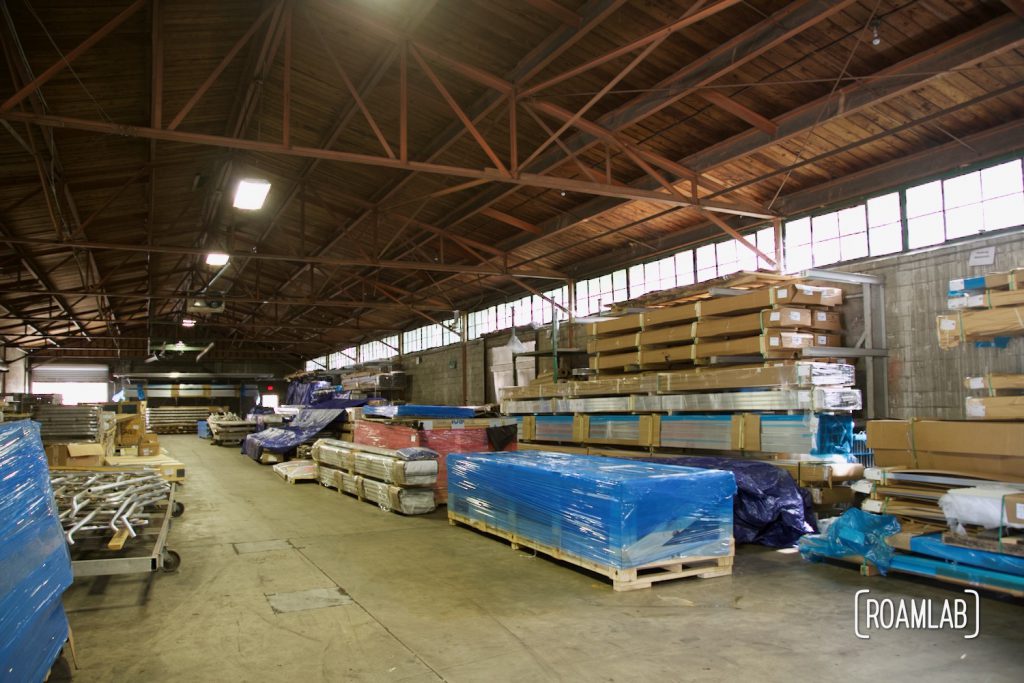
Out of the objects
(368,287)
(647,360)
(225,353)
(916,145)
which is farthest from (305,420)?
(225,353)

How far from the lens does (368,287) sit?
25.3m

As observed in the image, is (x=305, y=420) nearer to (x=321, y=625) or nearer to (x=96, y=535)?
(x=96, y=535)

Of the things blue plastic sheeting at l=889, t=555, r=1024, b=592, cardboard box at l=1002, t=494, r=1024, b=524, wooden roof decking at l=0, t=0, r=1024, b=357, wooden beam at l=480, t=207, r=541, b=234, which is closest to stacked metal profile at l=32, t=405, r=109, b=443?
wooden roof decking at l=0, t=0, r=1024, b=357

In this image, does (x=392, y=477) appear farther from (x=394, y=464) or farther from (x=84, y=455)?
(x=84, y=455)

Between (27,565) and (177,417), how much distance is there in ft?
119

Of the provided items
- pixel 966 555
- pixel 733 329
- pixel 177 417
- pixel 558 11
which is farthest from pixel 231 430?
pixel 966 555

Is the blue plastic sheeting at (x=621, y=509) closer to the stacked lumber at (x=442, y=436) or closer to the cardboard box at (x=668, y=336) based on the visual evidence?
the cardboard box at (x=668, y=336)

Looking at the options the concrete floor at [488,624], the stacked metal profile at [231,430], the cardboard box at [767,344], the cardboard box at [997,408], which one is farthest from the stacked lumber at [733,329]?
the stacked metal profile at [231,430]

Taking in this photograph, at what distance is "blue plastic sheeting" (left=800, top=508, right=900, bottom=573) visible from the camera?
6.40 m

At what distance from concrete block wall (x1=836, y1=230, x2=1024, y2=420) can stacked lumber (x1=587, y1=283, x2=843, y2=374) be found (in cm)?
95

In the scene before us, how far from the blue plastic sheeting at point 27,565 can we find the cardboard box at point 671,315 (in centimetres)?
842

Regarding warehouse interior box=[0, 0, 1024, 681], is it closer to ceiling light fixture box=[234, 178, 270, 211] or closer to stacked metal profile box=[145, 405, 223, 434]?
ceiling light fixture box=[234, 178, 270, 211]

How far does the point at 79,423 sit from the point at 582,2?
11.2 m

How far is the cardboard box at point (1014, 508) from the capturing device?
530cm
